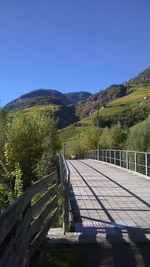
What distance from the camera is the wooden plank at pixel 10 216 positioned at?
4.64 metres

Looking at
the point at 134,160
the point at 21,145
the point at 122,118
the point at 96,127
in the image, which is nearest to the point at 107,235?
the point at 134,160

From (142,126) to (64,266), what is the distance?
5044cm

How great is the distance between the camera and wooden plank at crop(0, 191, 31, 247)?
464 cm

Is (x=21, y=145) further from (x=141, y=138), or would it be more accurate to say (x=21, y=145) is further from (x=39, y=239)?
(x=39, y=239)

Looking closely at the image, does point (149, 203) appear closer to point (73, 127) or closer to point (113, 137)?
point (113, 137)

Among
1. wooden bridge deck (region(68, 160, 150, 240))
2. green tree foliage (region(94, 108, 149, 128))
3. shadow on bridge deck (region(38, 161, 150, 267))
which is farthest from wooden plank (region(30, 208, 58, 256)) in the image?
green tree foliage (region(94, 108, 149, 128))

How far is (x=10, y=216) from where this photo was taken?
16.8 feet

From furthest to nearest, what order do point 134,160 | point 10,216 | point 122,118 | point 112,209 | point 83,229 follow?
point 122,118
point 134,160
point 112,209
point 83,229
point 10,216

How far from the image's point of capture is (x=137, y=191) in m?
16.0

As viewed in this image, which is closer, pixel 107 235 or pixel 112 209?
pixel 107 235

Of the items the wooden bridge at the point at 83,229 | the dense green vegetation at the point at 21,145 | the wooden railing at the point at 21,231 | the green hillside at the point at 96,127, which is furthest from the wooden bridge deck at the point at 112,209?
the green hillside at the point at 96,127

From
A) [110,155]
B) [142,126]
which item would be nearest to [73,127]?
[142,126]

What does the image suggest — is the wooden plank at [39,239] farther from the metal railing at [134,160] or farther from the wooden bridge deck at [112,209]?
the metal railing at [134,160]

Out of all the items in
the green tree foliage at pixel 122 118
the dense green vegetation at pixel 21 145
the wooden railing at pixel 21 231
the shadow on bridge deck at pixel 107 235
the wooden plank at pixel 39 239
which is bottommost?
the shadow on bridge deck at pixel 107 235
